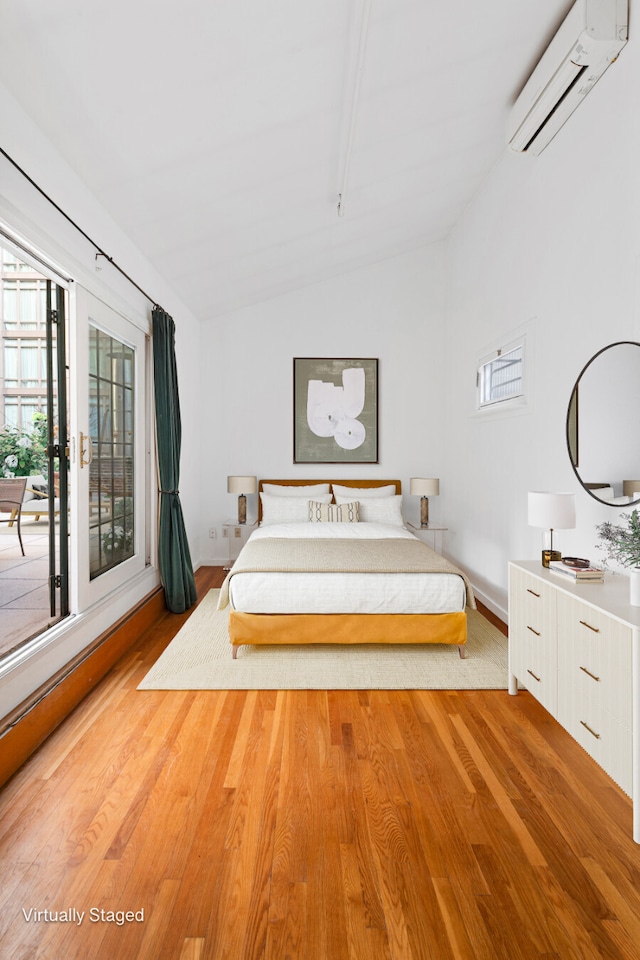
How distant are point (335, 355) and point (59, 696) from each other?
403 cm

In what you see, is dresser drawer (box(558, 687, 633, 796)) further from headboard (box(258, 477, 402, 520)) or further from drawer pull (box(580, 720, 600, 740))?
headboard (box(258, 477, 402, 520))

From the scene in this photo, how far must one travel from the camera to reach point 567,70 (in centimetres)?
251

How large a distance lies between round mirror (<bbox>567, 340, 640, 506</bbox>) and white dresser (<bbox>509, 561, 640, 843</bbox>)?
17.0 inches

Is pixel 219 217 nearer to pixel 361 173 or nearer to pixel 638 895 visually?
pixel 361 173

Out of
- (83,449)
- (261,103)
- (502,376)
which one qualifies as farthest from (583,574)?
(261,103)

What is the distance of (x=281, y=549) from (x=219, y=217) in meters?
2.22

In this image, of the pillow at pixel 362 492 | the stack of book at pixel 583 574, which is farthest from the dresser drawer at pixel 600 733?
the pillow at pixel 362 492

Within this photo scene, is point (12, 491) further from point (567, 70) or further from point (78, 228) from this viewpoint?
point (567, 70)

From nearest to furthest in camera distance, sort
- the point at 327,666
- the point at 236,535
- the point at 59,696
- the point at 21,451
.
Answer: the point at 59,696 → the point at 327,666 → the point at 236,535 → the point at 21,451

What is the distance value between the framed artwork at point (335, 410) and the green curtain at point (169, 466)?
1614 millimetres

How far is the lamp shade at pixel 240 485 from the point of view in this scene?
513cm

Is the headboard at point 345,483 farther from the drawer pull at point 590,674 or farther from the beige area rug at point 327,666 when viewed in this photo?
the drawer pull at point 590,674

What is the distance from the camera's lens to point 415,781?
196cm

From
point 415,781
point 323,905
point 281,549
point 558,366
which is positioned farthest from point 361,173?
point 323,905
